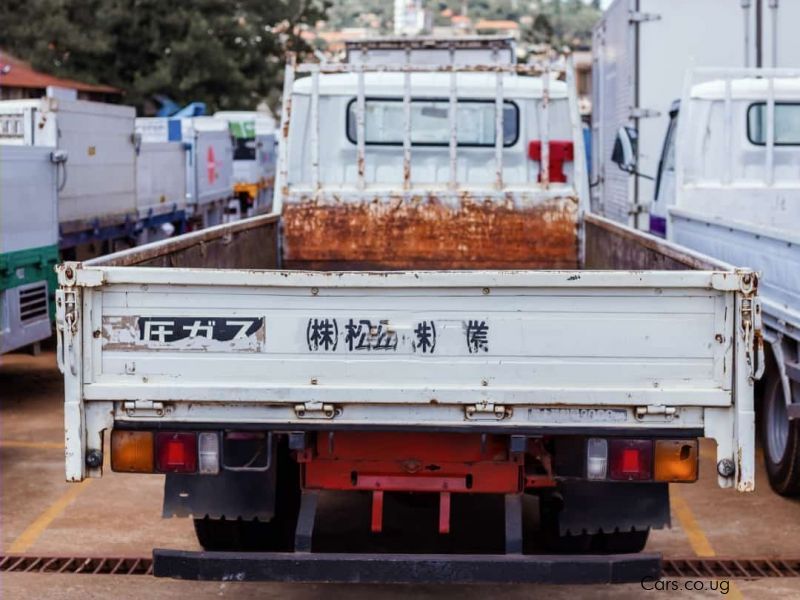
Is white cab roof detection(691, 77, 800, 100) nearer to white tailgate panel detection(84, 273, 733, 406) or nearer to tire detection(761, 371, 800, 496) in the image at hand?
tire detection(761, 371, 800, 496)

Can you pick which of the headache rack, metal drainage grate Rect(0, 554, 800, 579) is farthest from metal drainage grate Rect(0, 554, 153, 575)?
the headache rack

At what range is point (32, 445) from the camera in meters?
9.73

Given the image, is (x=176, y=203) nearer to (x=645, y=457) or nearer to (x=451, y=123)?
(x=451, y=123)

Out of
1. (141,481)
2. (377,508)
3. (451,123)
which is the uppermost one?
(451,123)

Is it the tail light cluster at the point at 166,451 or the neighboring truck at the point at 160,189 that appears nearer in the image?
the tail light cluster at the point at 166,451

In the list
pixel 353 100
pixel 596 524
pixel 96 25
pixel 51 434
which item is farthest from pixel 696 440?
pixel 96 25

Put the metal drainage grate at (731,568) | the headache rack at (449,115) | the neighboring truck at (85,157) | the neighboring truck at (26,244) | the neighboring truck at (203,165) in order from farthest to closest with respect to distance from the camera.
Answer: the neighboring truck at (203,165) < the neighboring truck at (85,157) < the neighboring truck at (26,244) < the headache rack at (449,115) < the metal drainage grate at (731,568)

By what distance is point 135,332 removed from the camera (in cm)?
514

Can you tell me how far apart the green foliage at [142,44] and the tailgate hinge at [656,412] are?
32.1 m

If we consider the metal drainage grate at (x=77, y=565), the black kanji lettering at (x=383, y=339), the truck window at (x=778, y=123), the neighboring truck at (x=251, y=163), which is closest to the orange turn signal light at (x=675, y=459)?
the black kanji lettering at (x=383, y=339)

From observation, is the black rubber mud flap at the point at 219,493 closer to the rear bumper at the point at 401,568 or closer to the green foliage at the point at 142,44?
the rear bumper at the point at 401,568

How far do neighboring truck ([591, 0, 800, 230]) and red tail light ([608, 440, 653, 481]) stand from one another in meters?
7.82

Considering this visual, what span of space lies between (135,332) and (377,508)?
3.88ft

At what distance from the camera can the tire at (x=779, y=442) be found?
309 inches
